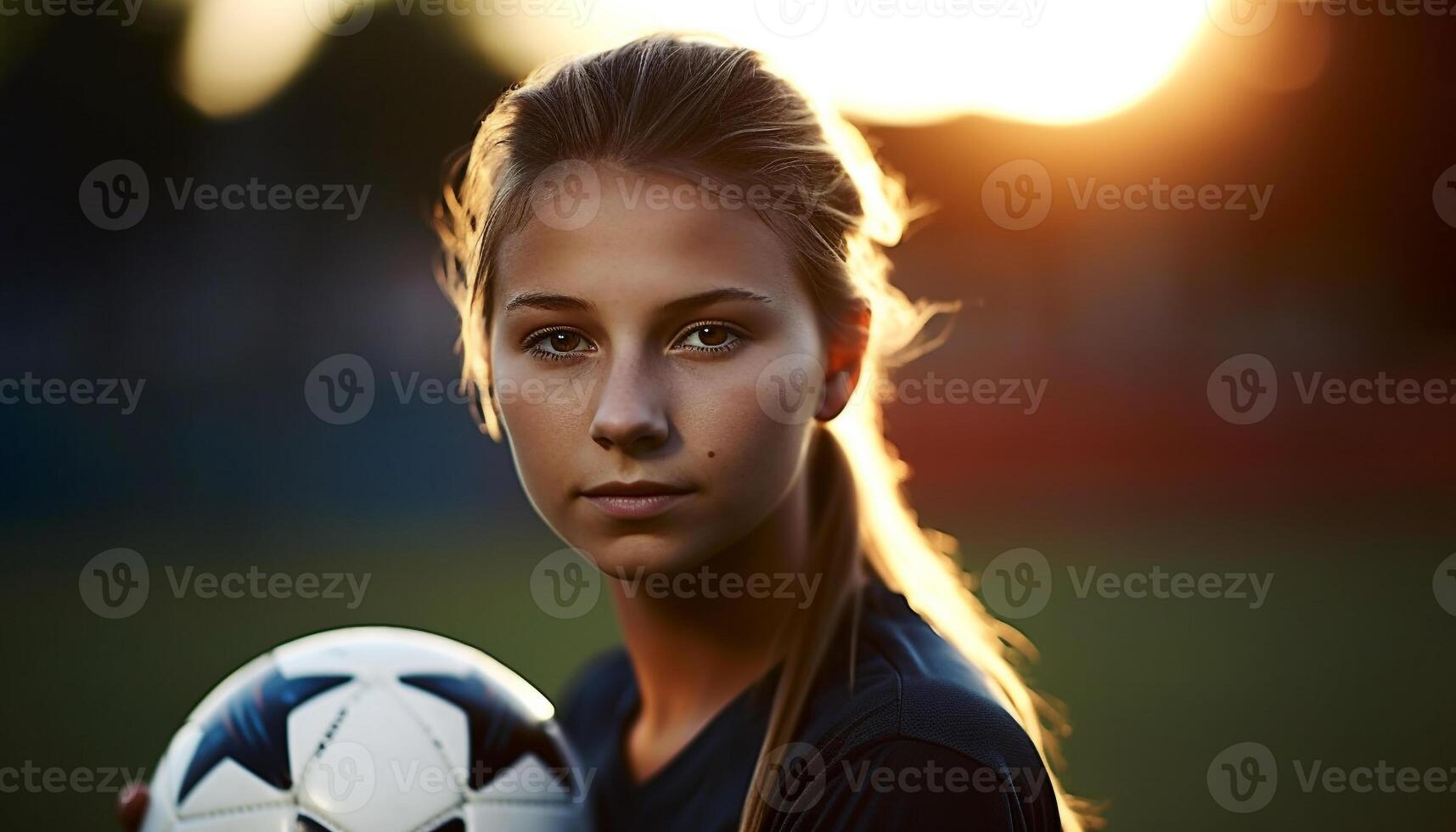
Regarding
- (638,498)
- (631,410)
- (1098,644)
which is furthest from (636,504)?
(1098,644)

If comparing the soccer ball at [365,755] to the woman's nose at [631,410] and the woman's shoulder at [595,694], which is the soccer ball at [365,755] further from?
the woman's nose at [631,410]

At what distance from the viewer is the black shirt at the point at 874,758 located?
150cm

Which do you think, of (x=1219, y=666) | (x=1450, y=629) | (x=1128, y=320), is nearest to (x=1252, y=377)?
(x=1128, y=320)

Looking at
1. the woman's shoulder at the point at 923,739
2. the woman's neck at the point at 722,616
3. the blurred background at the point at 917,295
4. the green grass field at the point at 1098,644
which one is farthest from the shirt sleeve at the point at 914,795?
the blurred background at the point at 917,295

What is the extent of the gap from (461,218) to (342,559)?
8.19 m

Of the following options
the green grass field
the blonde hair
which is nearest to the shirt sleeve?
the blonde hair

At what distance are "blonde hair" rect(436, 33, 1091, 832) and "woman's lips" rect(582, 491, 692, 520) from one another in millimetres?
327

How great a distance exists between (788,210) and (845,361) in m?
0.27

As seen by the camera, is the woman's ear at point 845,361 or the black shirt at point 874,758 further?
the woman's ear at point 845,361

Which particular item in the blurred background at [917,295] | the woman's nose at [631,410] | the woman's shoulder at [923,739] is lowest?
the woman's shoulder at [923,739]

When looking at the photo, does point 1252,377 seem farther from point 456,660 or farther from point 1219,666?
point 456,660

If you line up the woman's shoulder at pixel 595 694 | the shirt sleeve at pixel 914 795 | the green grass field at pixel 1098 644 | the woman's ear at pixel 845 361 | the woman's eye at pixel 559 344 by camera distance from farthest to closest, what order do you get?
the green grass field at pixel 1098 644 < the woman's shoulder at pixel 595 694 < the woman's ear at pixel 845 361 < the woman's eye at pixel 559 344 < the shirt sleeve at pixel 914 795

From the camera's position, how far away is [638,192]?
5.49ft

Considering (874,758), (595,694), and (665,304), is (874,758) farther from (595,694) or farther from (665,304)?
(595,694)
